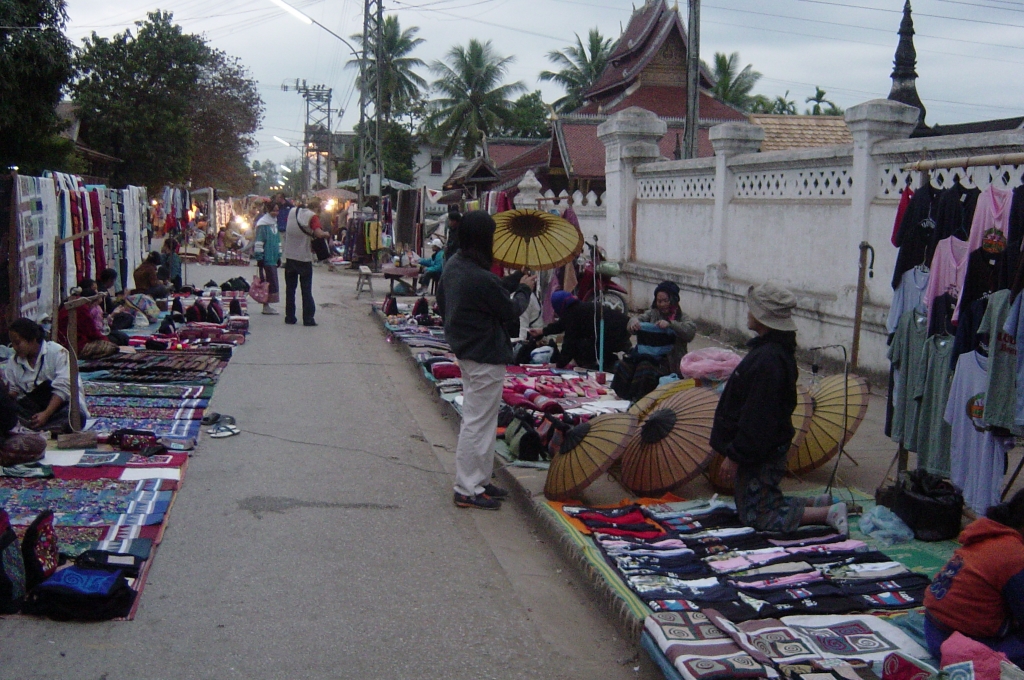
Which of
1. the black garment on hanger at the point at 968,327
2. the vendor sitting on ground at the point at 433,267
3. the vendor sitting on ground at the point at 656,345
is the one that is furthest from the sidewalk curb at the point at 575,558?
the vendor sitting on ground at the point at 433,267

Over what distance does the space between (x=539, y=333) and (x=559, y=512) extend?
5.72m

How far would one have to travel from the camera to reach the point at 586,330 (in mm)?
10469

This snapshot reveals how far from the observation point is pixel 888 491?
18.4 ft

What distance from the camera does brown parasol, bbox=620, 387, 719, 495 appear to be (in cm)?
599

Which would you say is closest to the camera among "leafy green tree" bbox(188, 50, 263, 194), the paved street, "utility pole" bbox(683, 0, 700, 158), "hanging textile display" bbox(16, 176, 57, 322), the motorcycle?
the paved street

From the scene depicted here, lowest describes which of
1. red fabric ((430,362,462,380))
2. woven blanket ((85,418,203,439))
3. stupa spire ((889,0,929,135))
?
woven blanket ((85,418,203,439))

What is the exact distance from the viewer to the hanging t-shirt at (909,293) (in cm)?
590

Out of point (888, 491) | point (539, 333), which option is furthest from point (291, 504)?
point (539, 333)

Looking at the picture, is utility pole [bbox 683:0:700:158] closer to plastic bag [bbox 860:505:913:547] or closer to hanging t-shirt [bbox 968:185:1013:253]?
hanging t-shirt [bbox 968:185:1013:253]

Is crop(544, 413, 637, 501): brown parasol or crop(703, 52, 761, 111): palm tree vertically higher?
crop(703, 52, 761, 111): palm tree

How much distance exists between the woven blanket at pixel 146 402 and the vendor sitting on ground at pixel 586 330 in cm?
400

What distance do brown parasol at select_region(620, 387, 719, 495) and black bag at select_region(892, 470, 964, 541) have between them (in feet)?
3.97

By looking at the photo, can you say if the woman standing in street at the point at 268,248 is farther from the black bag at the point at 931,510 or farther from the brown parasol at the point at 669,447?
the black bag at the point at 931,510

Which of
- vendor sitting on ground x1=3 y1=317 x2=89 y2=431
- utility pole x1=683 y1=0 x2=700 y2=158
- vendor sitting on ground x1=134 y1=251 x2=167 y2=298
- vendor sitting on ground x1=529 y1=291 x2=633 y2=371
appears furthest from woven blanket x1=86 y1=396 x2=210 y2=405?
utility pole x1=683 y1=0 x2=700 y2=158
